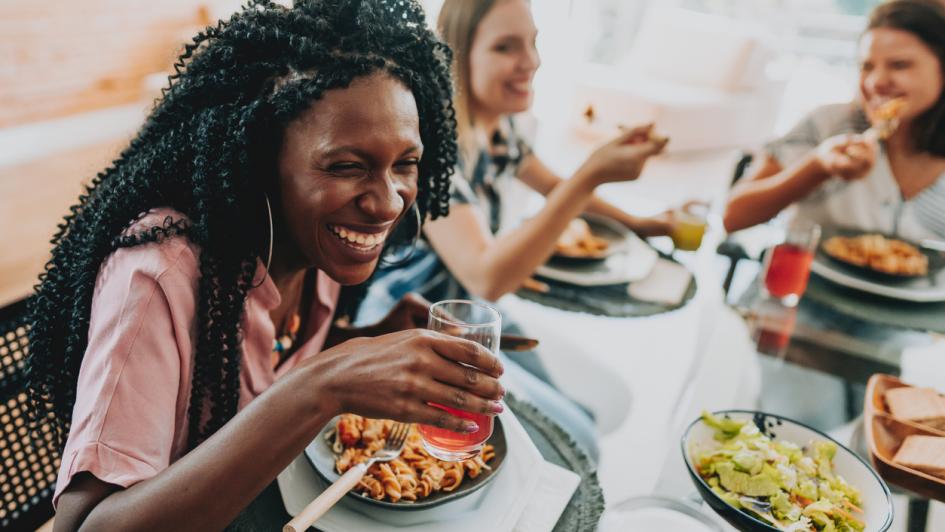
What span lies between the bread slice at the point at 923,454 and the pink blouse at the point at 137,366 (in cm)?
104

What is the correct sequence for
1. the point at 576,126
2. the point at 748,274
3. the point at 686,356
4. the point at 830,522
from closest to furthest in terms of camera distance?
the point at 830,522 → the point at 748,274 → the point at 686,356 → the point at 576,126

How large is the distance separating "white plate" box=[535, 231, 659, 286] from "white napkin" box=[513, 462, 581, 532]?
717mm

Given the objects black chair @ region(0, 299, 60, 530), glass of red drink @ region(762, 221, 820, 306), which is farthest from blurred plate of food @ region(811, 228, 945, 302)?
black chair @ region(0, 299, 60, 530)

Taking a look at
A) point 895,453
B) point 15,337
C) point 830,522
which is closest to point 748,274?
point 895,453

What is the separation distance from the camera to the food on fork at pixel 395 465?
2.88 ft

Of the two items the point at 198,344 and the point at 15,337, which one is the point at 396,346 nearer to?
the point at 198,344

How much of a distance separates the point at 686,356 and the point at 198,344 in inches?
85.8

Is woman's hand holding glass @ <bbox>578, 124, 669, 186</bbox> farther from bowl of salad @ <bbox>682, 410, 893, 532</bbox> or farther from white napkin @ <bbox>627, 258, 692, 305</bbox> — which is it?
bowl of salad @ <bbox>682, 410, 893, 532</bbox>

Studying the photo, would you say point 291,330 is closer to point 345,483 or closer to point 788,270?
point 345,483

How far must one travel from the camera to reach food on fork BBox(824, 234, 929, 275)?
65.0 inches

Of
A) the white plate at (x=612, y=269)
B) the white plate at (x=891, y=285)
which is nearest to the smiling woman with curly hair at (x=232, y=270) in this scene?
the white plate at (x=612, y=269)

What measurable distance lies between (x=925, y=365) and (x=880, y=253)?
40 cm

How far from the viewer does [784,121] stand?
7.14m

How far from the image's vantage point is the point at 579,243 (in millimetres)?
1827
